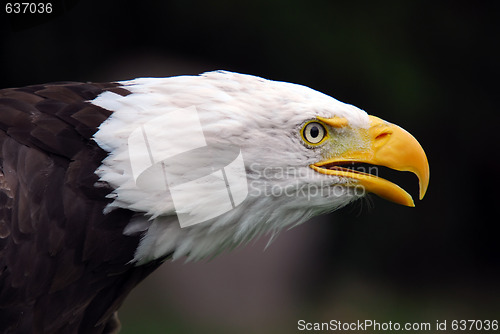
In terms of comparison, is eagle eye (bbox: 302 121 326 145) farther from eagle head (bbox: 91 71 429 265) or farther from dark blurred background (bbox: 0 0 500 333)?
dark blurred background (bbox: 0 0 500 333)

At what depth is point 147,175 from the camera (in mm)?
2557

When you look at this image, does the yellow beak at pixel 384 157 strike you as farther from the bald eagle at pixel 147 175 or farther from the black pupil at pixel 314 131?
the black pupil at pixel 314 131

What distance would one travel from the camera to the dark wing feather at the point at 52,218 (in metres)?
2.50

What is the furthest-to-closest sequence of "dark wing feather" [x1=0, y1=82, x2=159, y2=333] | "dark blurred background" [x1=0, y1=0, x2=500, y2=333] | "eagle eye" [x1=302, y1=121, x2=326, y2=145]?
"dark blurred background" [x1=0, y1=0, x2=500, y2=333], "eagle eye" [x1=302, y1=121, x2=326, y2=145], "dark wing feather" [x1=0, y1=82, x2=159, y2=333]

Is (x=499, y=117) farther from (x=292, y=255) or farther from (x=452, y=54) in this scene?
(x=292, y=255)

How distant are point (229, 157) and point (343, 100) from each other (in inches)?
149

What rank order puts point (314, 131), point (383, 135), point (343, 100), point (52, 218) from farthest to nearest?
1. point (343, 100)
2. point (383, 135)
3. point (314, 131)
4. point (52, 218)

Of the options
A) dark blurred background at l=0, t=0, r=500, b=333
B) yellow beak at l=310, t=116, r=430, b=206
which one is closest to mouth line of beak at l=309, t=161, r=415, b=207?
yellow beak at l=310, t=116, r=430, b=206

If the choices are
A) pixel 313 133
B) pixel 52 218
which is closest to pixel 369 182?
pixel 313 133

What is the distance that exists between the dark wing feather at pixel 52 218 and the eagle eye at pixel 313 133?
683 millimetres

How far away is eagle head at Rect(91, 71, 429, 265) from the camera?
101 inches

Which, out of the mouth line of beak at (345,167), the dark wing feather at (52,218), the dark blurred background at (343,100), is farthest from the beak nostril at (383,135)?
the dark blurred background at (343,100)

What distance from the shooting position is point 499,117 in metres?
6.61

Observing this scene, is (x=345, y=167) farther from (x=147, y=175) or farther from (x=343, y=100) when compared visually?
(x=343, y=100)
